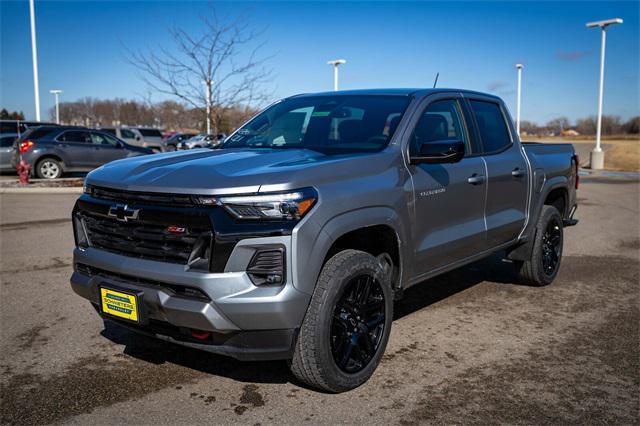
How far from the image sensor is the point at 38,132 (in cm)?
1744

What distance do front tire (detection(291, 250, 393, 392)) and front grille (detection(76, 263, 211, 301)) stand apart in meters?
0.62

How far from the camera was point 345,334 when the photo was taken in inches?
138

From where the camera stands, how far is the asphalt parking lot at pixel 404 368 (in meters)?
3.33

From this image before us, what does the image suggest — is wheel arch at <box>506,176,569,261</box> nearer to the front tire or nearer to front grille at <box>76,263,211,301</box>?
the front tire

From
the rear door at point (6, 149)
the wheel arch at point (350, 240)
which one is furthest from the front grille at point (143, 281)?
the rear door at point (6, 149)

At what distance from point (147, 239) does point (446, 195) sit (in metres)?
2.21

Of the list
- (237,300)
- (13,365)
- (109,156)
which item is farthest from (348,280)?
(109,156)

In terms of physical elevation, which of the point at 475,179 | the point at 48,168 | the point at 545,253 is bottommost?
the point at 545,253

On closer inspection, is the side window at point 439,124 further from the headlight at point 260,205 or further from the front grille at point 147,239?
the front grille at point 147,239

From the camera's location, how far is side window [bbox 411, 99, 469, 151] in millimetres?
4359

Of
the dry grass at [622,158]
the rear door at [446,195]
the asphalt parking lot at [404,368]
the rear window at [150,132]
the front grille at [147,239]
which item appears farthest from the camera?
the rear window at [150,132]

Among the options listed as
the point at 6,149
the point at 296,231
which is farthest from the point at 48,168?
the point at 296,231

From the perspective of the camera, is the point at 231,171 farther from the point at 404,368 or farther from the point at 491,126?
the point at 491,126

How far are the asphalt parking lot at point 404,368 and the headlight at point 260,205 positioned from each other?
1.14m
